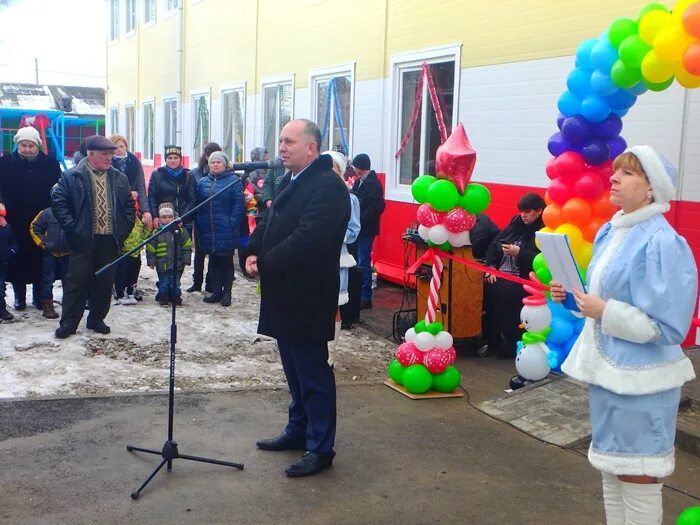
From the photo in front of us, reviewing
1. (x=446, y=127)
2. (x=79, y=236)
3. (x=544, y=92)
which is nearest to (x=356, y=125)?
(x=446, y=127)

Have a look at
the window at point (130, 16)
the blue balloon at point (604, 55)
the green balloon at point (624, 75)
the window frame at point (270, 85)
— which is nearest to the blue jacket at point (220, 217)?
the window frame at point (270, 85)

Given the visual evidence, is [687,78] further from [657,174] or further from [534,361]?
[534,361]

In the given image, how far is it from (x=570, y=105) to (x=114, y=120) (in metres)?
23.1

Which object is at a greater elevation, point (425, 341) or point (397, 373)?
point (425, 341)

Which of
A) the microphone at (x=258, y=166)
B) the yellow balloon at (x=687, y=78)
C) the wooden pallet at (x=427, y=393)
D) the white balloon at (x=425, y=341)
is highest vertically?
the yellow balloon at (x=687, y=78)

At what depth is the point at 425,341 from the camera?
20.8ft

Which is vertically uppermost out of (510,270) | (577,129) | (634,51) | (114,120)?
(114,120)

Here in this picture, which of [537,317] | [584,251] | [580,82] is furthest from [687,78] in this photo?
[537,317]

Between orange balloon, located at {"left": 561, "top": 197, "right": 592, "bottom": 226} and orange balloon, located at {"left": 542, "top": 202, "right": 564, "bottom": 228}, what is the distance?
0.11 m

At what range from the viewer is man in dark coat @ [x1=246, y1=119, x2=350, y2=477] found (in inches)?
177

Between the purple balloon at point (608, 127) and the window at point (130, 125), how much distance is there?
20.3 metres

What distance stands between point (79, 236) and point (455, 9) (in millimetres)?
5042

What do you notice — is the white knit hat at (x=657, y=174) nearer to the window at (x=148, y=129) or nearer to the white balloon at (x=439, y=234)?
the white balloon at (x=439, y=234)

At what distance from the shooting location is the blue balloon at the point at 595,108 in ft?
18.1
